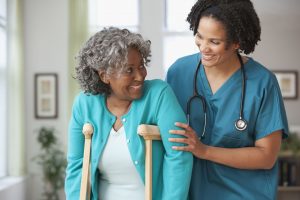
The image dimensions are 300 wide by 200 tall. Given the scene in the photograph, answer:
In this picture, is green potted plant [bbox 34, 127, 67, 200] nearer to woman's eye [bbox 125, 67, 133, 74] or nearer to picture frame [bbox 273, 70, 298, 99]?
picture frame [bbox 273, 70, 298, 99]

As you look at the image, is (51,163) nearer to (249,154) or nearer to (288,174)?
(288,174)

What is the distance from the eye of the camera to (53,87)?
20.2 ft

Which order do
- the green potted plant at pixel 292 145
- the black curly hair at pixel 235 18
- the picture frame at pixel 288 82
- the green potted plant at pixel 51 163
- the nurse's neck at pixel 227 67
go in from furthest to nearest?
the picture frame at pixel 288 82 < the green potted plant at pixel 51 163 < the green potted plant at pixel 292 145 < the nurse's neck at pixel 227 67 < the black curly hair at pixel 235 18

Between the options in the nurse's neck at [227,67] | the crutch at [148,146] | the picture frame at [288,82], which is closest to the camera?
the crutch at [148,146]

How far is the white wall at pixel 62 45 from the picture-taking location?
6133mm

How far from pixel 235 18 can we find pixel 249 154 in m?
0.49

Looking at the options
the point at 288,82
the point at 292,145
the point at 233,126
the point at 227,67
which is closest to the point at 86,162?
the point at 233,126

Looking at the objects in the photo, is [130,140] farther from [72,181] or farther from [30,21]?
[30,21]

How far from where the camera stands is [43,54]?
6156 mm

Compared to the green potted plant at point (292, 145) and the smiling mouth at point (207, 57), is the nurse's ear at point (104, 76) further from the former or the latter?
the green potted plant at point (292, 145)

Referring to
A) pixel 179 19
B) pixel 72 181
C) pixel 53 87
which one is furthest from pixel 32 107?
pixel 72 181

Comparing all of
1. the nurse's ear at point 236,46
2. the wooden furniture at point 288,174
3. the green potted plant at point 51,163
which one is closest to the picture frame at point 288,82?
the wooden furniture at point 288,174

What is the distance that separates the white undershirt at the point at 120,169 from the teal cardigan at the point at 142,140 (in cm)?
2

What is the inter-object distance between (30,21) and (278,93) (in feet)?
16.4
